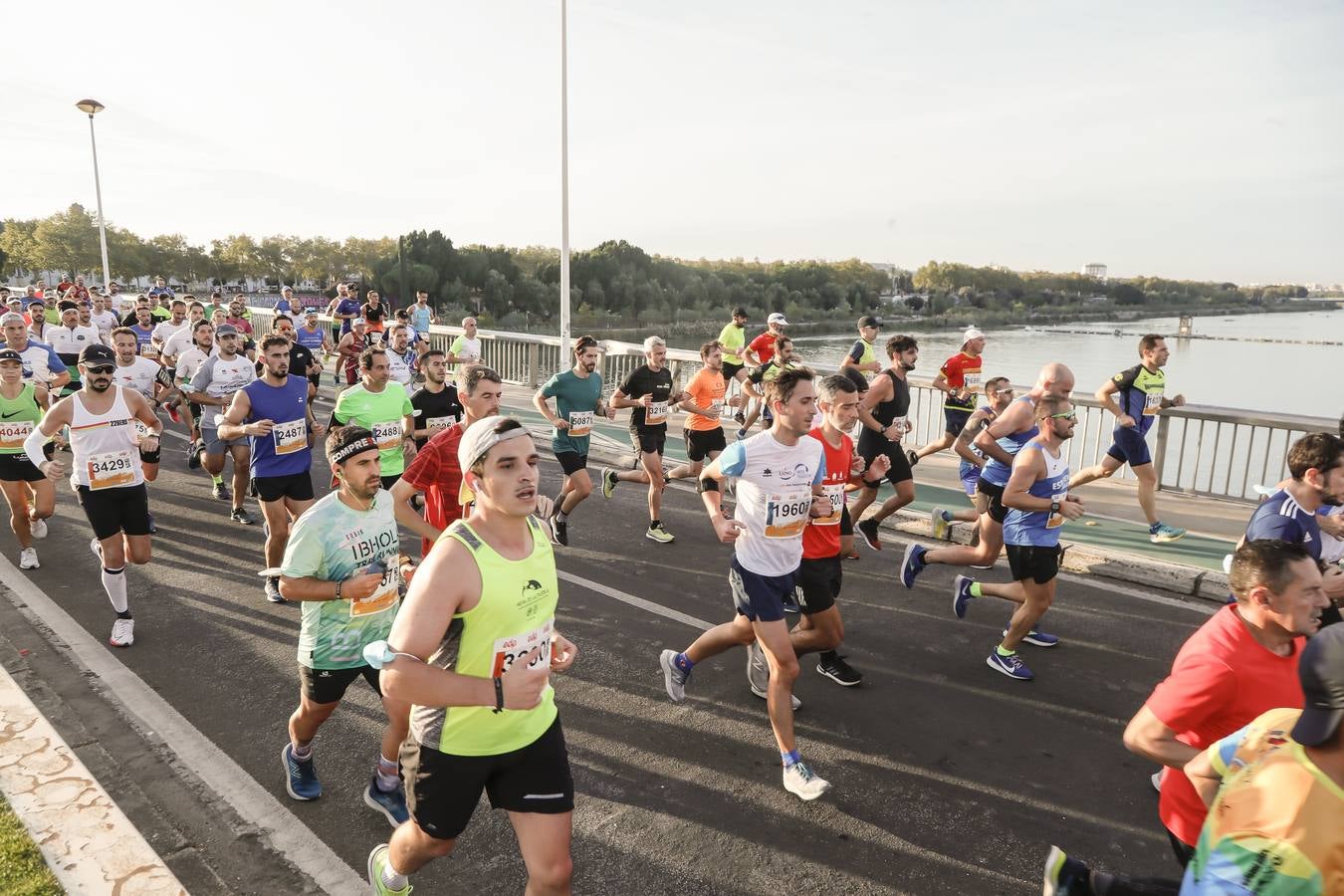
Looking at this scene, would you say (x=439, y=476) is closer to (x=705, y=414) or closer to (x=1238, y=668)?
(x=705, y=414)

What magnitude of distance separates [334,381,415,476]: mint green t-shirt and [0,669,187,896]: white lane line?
122 inches

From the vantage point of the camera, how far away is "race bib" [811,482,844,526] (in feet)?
16.2

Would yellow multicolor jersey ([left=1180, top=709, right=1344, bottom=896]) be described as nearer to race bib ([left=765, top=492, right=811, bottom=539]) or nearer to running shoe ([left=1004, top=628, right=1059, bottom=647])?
race bib ([left=765, top=492, right=811, bottom=539])

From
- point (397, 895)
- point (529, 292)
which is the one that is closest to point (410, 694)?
point (397, 895)

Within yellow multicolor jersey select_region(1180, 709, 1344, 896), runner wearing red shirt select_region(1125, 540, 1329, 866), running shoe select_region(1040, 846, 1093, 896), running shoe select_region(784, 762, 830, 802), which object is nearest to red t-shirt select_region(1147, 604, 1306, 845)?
runner wearing red shirt select_region(1125, 540, 1329, 866)

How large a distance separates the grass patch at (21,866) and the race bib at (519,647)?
2172mm

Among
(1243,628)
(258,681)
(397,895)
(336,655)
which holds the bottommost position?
(258,681)

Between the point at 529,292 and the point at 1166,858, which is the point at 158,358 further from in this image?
the point at 529,292

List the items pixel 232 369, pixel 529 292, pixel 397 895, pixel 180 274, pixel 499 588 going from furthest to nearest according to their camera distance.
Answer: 1. pixel 180 274
2. pixel 529 292
3. pixel 232 369
4. pixel 397 895
5. pixel 499 588

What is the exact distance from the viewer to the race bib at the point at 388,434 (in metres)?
7.08

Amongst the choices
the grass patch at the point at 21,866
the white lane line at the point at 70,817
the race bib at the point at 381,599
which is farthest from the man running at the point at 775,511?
the grass patch at the point at 21,866

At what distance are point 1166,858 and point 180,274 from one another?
340 feet

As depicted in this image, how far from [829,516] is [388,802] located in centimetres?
275

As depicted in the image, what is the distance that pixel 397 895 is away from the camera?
2988mm
